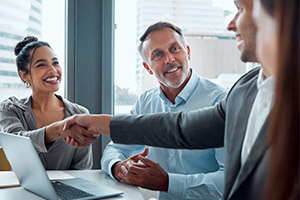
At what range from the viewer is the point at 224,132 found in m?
1.29

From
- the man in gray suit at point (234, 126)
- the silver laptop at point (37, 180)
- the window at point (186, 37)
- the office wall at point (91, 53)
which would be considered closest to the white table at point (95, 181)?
the silver laptop at point (37, 180)

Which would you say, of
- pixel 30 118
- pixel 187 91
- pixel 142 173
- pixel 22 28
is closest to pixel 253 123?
pixel 142 173

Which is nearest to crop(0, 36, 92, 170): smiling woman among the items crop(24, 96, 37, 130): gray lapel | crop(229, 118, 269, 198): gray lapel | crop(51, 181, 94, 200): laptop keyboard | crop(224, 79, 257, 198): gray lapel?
crop(24, 96, 37, 130): gray lapel

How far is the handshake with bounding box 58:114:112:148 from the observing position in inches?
60.8

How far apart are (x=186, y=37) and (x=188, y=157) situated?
1.23 metres

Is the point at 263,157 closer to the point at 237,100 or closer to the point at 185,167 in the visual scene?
the point at 237,100

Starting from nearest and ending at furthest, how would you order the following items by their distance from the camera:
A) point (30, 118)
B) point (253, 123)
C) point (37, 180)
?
point (253, 123) < point (37, 180) < point (30, 118)

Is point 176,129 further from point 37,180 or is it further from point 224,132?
point 37,180

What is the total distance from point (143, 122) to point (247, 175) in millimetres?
633

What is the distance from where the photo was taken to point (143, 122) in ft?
4.67

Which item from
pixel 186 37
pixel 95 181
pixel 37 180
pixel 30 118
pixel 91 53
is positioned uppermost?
pixel 186 37

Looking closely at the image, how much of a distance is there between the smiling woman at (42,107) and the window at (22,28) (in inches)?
16.8

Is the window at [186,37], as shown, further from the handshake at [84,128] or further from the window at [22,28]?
the handshake at [84,128]

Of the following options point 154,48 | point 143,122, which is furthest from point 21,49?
point 143,122
